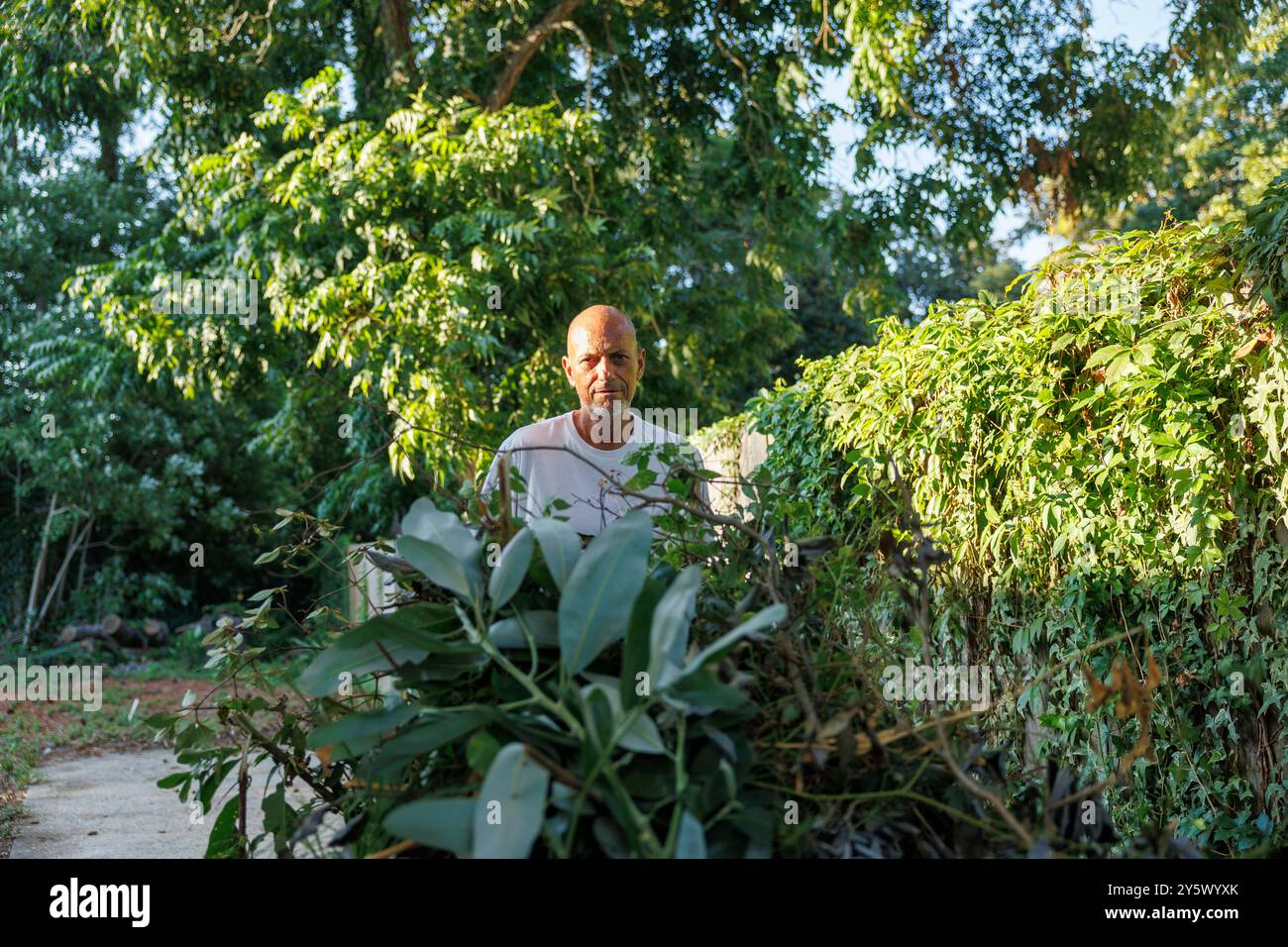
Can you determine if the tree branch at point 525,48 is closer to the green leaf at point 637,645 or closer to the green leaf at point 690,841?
the green leaf at point 637,645

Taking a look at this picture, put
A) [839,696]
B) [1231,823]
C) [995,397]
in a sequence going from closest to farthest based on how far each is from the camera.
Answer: [839,696] < [1231,823] < [995,397]

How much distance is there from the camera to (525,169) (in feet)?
33.2

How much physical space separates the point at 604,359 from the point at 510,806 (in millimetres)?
2736

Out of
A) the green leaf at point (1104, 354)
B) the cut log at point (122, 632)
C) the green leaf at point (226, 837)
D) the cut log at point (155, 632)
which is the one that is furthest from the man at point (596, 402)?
the cut log at point (155, 632)

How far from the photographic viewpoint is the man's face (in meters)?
3.61

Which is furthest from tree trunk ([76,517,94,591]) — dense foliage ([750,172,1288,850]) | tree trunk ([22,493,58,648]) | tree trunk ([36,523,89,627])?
dense foliage ([750,172,1288,850])

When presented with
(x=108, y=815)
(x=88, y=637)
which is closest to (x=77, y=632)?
(x=88, y=637)

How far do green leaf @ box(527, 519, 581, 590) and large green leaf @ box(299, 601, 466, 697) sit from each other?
122mm

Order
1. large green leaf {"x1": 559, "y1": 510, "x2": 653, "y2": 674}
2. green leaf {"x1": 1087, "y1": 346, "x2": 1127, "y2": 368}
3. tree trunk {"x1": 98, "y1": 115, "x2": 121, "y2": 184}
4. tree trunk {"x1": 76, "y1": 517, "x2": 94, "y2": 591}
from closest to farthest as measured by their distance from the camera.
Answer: large green leaf {"x1": 559, "y1": 510, "x2": 653, "y2": 674} → green leaf {"x1": 1087, "y1": 346, "x2": 1127, "y2": 368} → tree trunk {"x1": 76, "y1": 517, "x2": 94, "y2": 591} → tree trunk {"x1": 98, "y1": 115, "x2": 121, "y2": 184}

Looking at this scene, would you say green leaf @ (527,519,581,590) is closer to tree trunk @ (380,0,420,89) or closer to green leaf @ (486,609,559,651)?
green leaf @ (486,609,559,651)

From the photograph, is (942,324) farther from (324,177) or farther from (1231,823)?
(324,177)

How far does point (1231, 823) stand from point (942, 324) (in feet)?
6.46

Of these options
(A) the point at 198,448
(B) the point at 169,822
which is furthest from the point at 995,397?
(A) the point at 198,448

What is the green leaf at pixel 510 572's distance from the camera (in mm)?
1205
